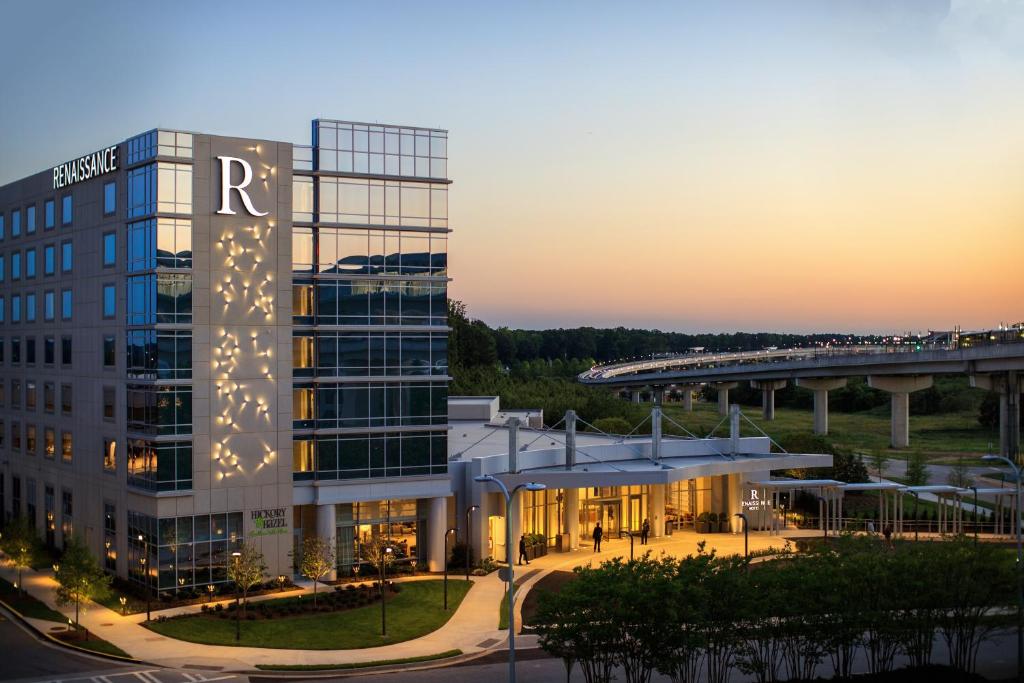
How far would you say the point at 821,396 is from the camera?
143 metres

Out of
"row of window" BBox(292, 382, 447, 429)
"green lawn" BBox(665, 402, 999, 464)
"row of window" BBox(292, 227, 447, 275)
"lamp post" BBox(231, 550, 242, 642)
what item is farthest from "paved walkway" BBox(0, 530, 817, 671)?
"green lawn" BBox(665, 402, 999, 464)

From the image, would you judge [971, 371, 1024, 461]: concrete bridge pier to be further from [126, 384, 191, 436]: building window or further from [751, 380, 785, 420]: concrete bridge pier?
[126, 384, 191, 436]: building window

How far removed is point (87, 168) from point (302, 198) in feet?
42.6

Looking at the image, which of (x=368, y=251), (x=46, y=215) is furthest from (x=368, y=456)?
(x=46, y=215)

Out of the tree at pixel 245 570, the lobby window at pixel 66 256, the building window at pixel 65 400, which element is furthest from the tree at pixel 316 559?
the lobby window at pixel 66 256

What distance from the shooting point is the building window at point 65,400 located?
65.1m

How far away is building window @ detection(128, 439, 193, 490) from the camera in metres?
54.7

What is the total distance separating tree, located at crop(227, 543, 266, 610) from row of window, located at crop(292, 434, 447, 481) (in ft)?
20.0

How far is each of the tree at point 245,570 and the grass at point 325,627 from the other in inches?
69.7

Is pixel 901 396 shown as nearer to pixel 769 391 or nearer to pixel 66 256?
pixel 769 391

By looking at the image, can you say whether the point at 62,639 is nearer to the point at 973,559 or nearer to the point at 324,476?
the point at 324,476

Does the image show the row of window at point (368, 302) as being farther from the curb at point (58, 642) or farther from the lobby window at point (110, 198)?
the curb at point (58, 642)

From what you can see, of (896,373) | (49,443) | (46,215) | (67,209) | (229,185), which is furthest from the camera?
(896,373)

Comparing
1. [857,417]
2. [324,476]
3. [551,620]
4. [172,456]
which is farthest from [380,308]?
[857,417]
